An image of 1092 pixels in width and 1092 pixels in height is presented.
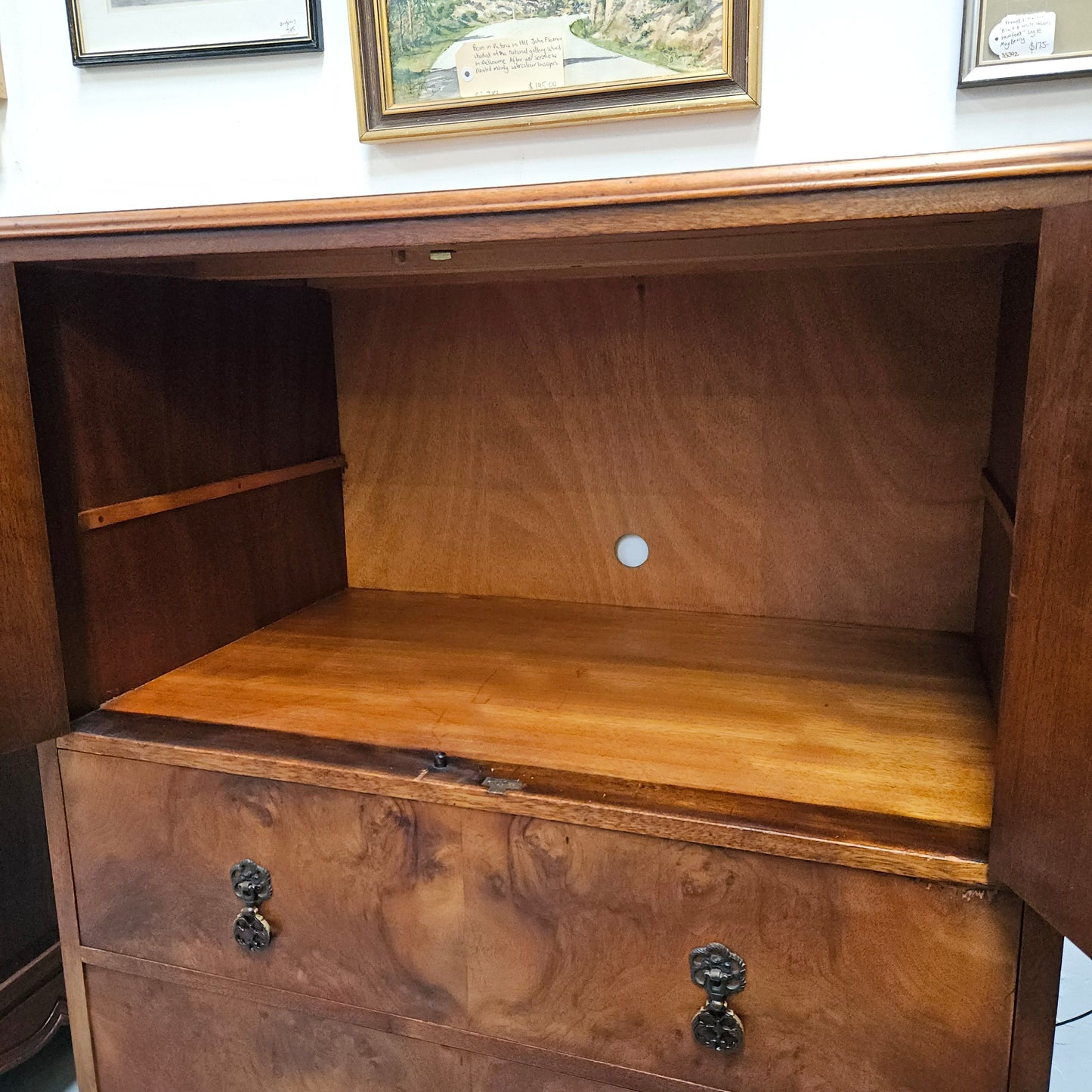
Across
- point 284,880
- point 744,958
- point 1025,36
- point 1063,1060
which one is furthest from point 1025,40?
point 1063,1060

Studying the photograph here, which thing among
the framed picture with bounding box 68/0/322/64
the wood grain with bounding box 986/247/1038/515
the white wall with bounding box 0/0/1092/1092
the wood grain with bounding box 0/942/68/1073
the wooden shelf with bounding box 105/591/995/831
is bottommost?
the wood grain with bounding box 0/942/68/1073

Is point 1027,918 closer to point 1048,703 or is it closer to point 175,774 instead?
point 1048,703

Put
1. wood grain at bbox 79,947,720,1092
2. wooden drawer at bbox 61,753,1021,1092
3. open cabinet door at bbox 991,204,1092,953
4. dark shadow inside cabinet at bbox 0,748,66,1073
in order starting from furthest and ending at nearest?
dark shadow inside cabinet at bbox 0,748,66,1073
wood grain at bbox 79,947,720,1092
wooden drawer at bbox 61,753,1021,1092
open cabinet door at bbox 991,204,1092,953

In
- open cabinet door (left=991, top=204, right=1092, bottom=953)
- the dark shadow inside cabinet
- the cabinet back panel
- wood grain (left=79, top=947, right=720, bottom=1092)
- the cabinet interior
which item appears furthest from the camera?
the dark shadow inside cabinet

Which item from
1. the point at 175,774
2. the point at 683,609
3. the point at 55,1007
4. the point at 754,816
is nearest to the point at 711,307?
the point at 683,609

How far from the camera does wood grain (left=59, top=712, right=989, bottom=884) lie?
26.6 inches

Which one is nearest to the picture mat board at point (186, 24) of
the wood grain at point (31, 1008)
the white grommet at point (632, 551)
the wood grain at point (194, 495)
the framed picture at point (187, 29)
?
the framed picture at point (187, 29)

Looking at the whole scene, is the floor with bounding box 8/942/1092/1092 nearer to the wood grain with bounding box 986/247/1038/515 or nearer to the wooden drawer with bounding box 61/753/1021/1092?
the wooden drawer with bounding box 61/753/1021/1092

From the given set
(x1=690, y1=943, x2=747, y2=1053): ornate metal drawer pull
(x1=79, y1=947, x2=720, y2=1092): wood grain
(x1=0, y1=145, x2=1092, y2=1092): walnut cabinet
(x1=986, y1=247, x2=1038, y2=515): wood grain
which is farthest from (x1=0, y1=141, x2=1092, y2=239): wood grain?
(x1=79, y1=947, x2=720, y2=1092): wood grain

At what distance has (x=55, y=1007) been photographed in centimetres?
130

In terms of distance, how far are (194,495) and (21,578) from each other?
9.9 inches

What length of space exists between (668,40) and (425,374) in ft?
2.36

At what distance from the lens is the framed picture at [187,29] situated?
77 centimetres

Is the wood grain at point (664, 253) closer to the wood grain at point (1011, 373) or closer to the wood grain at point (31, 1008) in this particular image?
the wood grain at point (1011, 373)
